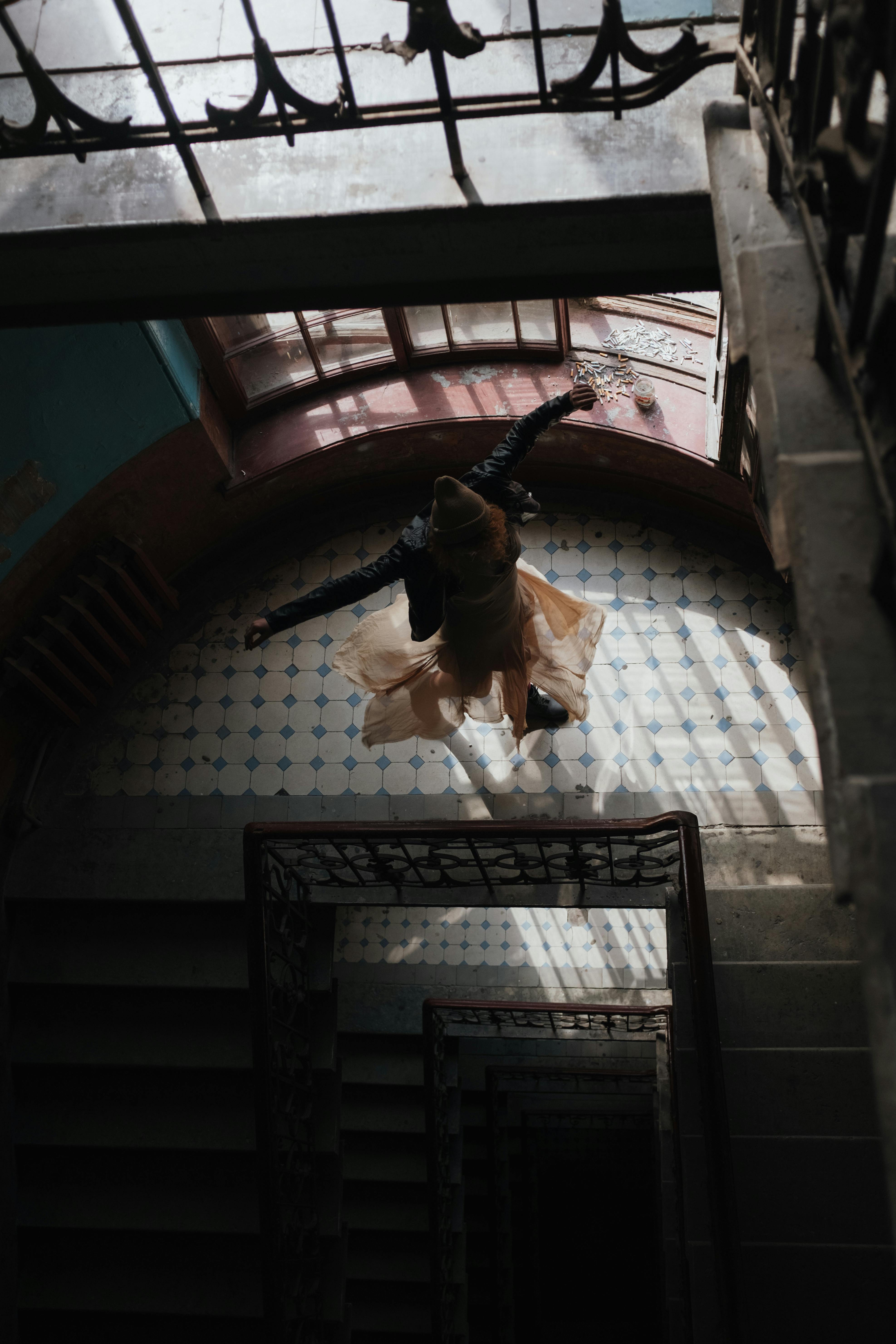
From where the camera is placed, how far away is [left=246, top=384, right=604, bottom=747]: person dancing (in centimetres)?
394

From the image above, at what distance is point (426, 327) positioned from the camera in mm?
5664

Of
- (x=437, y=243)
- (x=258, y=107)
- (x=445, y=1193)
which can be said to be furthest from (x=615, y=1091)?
(x=258, y=107)

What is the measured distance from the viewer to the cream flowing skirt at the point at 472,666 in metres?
4.78

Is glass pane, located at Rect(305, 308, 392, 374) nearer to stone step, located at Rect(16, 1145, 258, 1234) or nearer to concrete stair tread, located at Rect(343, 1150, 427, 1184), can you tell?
stone step, located at Rect(16, 1145, 258, 1234)

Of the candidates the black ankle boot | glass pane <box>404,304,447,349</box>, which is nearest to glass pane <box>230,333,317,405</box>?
glass pane <box>404,304,447,349</box>

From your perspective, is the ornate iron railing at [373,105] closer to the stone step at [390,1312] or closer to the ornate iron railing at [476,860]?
the ornate iron railing at [476,860]

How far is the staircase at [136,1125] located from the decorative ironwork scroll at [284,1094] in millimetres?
472

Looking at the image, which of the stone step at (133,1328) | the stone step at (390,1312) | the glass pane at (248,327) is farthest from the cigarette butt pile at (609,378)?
the stone step at (390,1312)

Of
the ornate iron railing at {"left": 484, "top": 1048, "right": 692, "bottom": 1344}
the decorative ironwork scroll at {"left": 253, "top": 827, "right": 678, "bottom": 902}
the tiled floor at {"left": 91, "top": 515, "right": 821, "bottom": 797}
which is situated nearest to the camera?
the decorative ironwork scroll at {"left": 253, "top": 827, "right": 678, "bottom": 902}

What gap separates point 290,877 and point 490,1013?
1.87 m

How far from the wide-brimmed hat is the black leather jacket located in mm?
177

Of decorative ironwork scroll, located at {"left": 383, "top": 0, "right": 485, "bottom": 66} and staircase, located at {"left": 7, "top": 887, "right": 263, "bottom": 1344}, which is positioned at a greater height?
decorative ironwork scroll, located at {"left": 383, "top": 0, "right": 485, "bottom": 66}

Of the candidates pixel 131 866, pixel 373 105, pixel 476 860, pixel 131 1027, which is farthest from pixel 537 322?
pixel 131 1027

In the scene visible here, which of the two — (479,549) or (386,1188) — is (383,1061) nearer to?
(386,1188)
